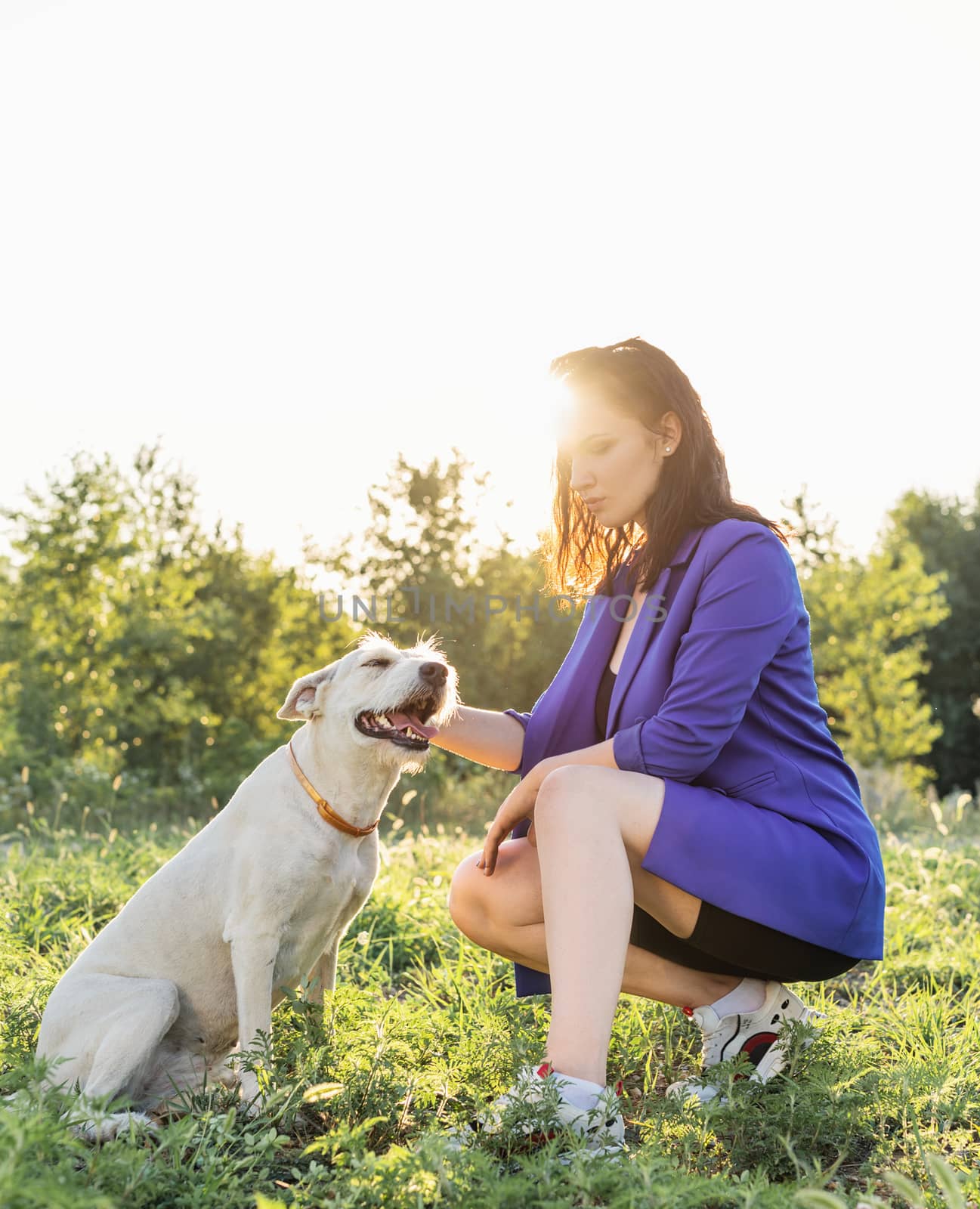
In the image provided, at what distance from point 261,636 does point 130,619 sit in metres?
2.23

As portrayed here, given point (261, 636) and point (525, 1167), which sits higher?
point (525, 1167)

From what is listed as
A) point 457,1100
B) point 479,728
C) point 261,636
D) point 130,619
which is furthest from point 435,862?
point 261,636

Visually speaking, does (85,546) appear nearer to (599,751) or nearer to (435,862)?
(435,862)

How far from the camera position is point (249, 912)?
2975mm

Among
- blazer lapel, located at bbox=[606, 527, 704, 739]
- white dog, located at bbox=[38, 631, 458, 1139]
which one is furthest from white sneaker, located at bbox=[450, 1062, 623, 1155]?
blazer lapel, located at bbox=[606, 527, 704, 739]

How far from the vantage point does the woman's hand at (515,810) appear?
289 centimetres

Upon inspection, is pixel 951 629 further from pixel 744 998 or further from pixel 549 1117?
pixel 549 1117

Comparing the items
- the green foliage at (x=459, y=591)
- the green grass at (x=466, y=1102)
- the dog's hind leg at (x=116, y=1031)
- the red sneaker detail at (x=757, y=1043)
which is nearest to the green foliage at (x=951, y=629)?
the green foliage at (x=459, y=591)

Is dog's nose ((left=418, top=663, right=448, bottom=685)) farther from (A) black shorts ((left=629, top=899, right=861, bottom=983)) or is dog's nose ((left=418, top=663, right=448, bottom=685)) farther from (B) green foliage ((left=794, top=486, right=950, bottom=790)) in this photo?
(B) green foliage ((left=794, top=486, right=950, bottom=790))

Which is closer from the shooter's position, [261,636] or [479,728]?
[479,728]

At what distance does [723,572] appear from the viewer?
2.89 meters

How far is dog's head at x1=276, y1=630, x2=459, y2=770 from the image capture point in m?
3.29

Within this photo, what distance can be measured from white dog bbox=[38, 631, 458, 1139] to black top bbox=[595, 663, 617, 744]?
509 mm

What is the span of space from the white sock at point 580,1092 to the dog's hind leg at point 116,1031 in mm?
1192
